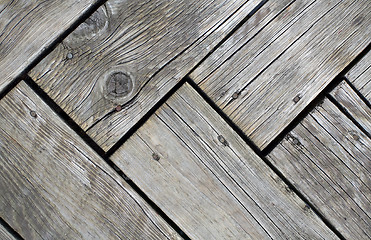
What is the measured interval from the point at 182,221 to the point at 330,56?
2.60ft

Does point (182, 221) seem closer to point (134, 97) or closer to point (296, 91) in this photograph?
point (134, 97)

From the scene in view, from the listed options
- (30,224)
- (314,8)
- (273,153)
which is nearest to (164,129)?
(273,153)

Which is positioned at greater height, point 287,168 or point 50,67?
point 50,67

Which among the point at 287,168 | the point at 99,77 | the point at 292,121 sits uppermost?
the point at 99,77

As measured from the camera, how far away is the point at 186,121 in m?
1.12

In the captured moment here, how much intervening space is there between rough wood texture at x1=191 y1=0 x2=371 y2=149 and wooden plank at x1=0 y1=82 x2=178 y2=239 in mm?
477

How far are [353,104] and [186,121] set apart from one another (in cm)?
60

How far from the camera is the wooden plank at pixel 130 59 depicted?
1108mm

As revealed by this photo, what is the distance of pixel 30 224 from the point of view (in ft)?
3.69

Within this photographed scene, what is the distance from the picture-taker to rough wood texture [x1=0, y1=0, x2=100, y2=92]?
1.10 m

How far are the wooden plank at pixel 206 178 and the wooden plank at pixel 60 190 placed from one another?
80 mm

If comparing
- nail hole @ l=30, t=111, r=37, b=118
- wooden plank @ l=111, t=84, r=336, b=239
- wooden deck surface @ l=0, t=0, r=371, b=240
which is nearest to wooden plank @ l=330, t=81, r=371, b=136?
wooden deck surface @ l=0, t=0, r=371, b=240

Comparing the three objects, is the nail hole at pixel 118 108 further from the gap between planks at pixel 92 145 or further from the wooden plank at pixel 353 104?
the wooden plank at pixel 353 104

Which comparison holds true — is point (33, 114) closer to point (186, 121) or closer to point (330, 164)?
point (186, 121)
